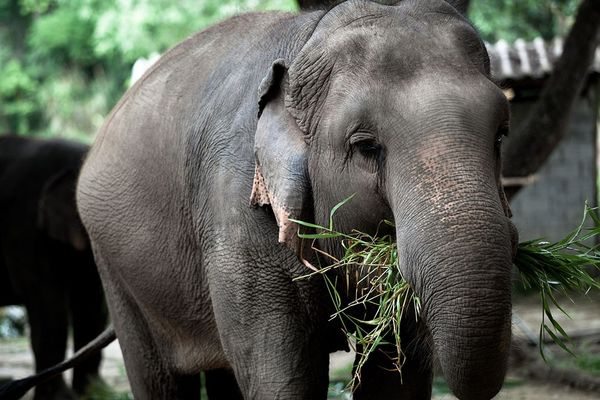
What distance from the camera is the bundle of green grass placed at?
325 cm

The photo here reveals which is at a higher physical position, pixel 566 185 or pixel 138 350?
pixel 138 350

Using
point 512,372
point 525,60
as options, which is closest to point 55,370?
point 512,372

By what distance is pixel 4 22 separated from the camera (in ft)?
92.2

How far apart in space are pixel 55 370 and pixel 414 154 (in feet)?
7.95

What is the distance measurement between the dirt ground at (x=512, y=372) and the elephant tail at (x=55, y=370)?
5.30 feet

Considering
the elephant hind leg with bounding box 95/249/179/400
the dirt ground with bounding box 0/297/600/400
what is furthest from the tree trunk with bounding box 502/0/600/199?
the elephant hind leg with bounding box 95/249/179/400

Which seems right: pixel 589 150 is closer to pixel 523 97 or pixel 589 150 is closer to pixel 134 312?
pixel 523 97

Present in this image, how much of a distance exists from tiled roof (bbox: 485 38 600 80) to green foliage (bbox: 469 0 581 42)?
3.96 m

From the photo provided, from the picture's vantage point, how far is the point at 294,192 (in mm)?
3410

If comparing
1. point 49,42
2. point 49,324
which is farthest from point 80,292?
point 49,42

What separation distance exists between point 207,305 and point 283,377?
1.92 ft

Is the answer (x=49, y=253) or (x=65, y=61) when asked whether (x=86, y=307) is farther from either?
(x=65, y=61)

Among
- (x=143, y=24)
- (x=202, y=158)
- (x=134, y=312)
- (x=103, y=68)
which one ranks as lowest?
(x=103, y=68)

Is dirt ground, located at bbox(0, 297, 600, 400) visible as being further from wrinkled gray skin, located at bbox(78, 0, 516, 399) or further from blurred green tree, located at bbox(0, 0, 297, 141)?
blurred green tree, located at bbox(0, 0, 297, 141)
